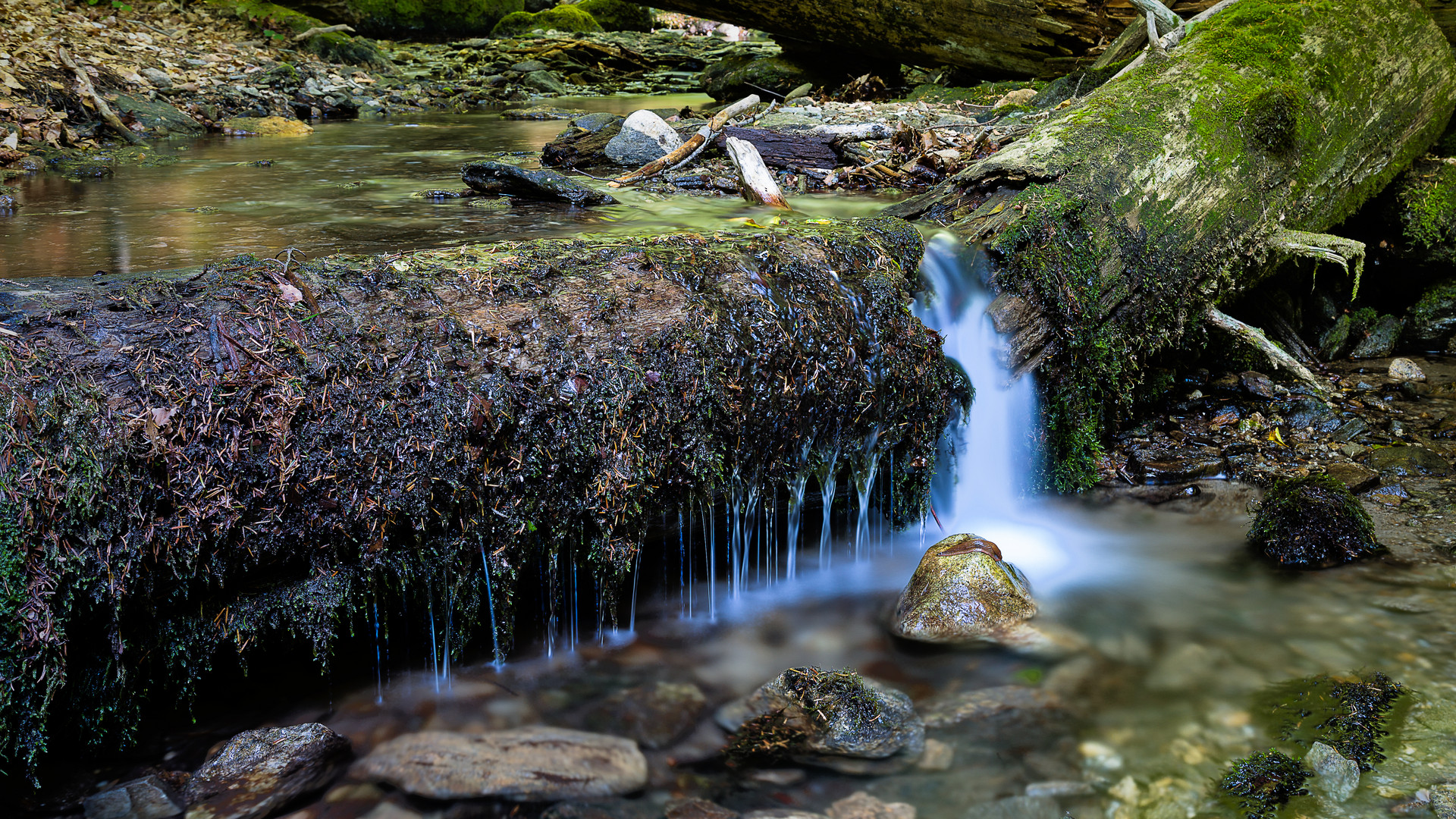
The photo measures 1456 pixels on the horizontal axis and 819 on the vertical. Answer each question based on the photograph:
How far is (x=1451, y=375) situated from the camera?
600cm

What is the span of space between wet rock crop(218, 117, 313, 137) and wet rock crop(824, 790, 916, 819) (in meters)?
10.4

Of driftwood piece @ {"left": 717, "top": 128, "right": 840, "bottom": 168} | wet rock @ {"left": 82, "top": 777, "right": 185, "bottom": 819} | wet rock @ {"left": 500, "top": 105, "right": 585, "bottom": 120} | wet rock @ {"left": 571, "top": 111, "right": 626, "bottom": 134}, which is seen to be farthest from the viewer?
wet rock @ {"left": 500, "top": 105, "right": 585, "bottom": 120}

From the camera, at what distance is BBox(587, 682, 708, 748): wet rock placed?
3.14 m

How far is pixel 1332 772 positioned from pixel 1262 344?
2.91m

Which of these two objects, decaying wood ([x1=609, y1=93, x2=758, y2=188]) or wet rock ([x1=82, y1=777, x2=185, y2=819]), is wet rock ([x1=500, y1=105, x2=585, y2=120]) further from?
wet rock ([x1=82, y1=777, x2=185, y2=819])

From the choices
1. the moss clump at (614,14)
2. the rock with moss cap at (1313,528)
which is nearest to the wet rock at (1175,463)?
the rock with moss cap at (1313,528)

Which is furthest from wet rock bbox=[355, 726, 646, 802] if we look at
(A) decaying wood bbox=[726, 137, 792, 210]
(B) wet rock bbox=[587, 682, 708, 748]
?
(A) decaying wood bbox=[726, 137, 792, 210]

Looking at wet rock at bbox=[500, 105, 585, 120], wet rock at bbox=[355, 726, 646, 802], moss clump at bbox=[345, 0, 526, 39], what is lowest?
wet rock at bbox=[355, 726, 646, 802]

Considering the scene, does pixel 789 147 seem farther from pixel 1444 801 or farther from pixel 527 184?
pixel 1444 801

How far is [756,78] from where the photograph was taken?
1184 centimetres

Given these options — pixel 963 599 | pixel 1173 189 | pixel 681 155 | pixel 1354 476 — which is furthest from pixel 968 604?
pixel 681 155

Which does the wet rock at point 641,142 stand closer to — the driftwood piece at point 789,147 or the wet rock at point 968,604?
the driftwood piece at point 789,147

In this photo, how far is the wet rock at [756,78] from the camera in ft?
38.1

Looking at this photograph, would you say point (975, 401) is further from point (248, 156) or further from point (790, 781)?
point (248, 156)
